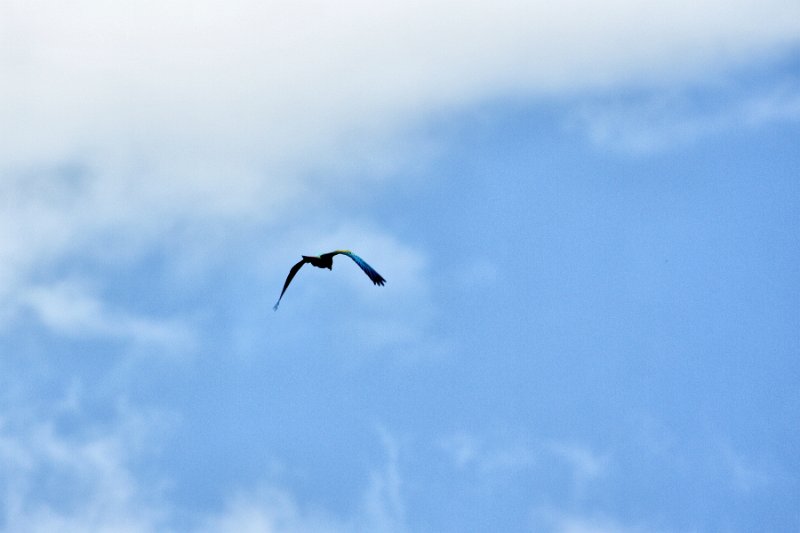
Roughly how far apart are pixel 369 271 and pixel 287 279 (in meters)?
7.46

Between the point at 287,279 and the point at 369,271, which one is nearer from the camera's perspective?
the point at 369,271

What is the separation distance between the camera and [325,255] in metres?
61.0

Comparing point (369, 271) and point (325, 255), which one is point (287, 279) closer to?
point (325, 255)

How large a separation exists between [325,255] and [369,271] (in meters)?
4.72

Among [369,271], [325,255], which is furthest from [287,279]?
[369,271]

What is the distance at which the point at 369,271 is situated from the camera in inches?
2251

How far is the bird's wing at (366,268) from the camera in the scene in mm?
54847

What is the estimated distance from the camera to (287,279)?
62.7 meters

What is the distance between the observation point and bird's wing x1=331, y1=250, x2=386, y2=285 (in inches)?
2159

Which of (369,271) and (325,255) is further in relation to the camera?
(325,255)

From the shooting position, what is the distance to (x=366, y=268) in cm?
5797

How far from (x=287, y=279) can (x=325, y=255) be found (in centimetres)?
323
